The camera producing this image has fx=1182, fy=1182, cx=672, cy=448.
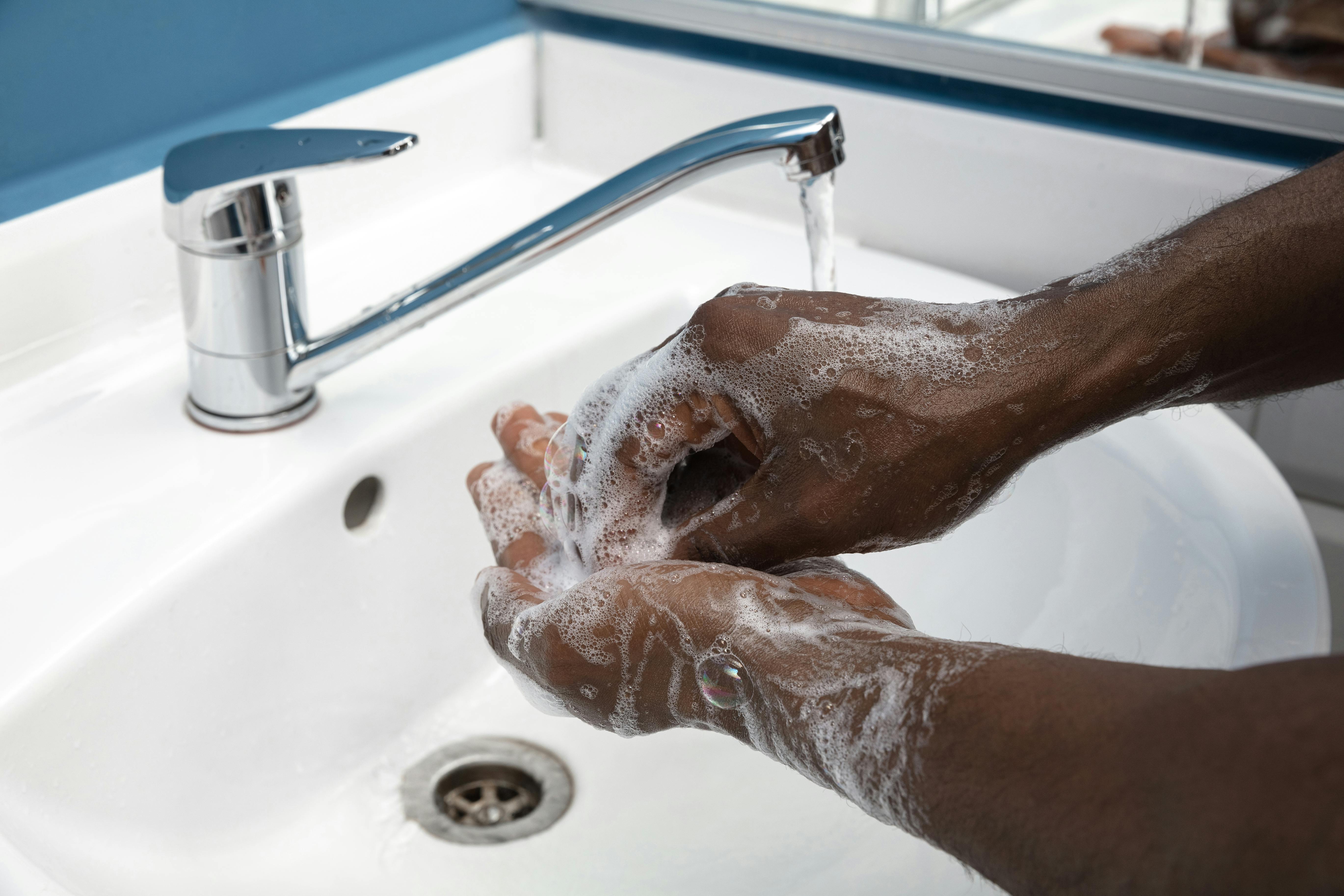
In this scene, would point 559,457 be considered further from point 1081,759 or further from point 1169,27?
point 1169,27

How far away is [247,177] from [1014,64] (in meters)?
0.49

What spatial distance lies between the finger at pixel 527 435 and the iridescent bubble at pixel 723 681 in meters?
0.17

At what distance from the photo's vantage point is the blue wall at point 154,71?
2.11ft

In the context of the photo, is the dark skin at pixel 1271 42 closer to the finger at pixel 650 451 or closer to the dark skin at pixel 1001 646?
the dark skin at pixel 1001 646

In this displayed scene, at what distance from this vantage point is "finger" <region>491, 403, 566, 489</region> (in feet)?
1.86

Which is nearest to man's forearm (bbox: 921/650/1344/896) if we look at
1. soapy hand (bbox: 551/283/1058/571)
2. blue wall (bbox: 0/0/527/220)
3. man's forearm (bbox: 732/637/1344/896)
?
man's forearm (bbox: 732/637/1344/896)

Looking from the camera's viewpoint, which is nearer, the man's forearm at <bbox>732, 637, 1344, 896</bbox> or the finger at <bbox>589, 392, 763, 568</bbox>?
the man's forearm at <bbox>732, 637, 1344, 896</bbox>

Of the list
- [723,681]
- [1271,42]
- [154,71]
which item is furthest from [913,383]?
[1271,42]

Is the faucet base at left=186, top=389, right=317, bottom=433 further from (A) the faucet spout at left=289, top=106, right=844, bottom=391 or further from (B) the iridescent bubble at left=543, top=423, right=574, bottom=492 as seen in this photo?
(B) the iridescent bubble at left=543, top=423, right=574, bottom=492

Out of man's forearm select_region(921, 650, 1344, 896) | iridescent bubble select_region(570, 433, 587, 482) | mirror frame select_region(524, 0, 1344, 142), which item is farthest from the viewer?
mirror frame select_region(524, 0, 1344, 142)

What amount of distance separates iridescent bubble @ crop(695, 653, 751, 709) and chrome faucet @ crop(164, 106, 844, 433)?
0.94ft

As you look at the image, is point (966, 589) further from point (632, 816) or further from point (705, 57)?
point (705, 57)

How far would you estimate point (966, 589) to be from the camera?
0.71 meters

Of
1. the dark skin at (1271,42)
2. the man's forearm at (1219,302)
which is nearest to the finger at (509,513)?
the man's forearm at (1219,302)
